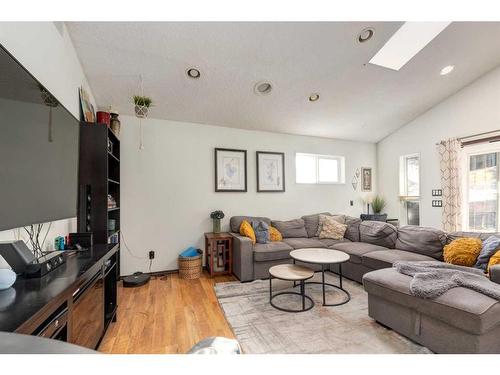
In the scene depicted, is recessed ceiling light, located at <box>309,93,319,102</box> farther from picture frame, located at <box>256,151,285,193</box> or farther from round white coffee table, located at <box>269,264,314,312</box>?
round white coffee table, located at <box>269,264,314,312</box>

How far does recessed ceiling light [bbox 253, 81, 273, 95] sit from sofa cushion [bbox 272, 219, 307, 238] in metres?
2.10

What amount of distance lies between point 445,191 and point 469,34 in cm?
223

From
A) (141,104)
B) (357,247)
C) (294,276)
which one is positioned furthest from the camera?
(357,247)

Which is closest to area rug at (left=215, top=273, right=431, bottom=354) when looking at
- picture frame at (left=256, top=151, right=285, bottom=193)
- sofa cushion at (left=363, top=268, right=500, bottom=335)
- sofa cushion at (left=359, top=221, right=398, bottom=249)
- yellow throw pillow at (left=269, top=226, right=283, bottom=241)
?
sofa cushion at (left=363, top=268, right=500, bottom=335)

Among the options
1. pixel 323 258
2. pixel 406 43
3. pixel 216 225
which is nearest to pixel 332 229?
pixel 323 258

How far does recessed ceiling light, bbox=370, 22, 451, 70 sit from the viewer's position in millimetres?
2559

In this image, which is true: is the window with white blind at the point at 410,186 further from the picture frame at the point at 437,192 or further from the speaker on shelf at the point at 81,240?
the speaker on shelf at the point at 81,240

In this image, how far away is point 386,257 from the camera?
8.82 feet

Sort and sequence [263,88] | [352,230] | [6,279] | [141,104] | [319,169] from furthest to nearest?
[319,169] → [352,230] → [263,88] → [141,104] → [6,279]

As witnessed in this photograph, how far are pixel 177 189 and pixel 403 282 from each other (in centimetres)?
302

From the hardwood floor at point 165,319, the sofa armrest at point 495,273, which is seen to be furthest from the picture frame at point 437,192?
the hardwood floor at point 165,319

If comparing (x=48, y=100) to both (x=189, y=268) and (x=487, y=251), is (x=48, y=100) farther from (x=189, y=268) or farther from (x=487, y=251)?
Result: (x=487, y=251)

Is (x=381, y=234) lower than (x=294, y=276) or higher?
higher
